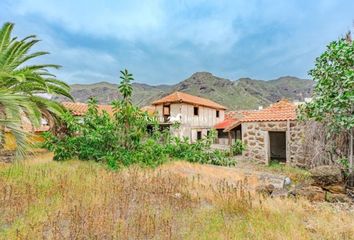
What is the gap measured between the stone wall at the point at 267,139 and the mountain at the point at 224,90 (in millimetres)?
35163

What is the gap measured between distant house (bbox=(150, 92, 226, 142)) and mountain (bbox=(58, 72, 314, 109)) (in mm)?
24994

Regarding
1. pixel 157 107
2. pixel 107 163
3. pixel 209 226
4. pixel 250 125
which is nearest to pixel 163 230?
pixel 209 226

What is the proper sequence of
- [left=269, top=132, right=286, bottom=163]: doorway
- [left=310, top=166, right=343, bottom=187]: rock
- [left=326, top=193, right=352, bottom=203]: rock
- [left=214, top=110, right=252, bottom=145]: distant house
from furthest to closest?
1. [left=214, top=110, right=252, bottom=145]: distant house
2. [left=269, top=132, right=286, bottom=163]: doorway
3. [left=310, top=166, right=343, bottom=187]: rock
4. [left=326, top=193, right=352, bottom=203]: rock

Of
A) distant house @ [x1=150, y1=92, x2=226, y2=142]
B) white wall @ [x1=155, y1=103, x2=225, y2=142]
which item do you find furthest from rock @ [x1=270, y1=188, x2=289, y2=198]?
distant house @ [x1=150, y1=92, x2=226, y2=142]

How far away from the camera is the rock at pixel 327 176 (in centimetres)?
780

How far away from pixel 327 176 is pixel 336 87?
2790mm

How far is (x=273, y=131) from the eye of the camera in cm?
1645

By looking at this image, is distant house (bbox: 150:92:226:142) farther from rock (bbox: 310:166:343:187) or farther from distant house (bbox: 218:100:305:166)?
rock (bbox: 310:166:343:187)

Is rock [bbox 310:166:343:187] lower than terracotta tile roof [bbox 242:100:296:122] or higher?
lower

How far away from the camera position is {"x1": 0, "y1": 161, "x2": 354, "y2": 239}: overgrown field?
390 cm

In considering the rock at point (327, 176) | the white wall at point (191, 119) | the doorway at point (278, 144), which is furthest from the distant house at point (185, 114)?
the rock at point (327, 176)

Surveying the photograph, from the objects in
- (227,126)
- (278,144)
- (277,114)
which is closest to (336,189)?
(277,114)

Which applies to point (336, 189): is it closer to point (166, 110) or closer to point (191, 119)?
point (191, 119)

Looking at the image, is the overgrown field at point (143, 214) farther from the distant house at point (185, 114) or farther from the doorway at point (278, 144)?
the distant house at point (185, 114)
